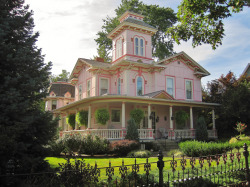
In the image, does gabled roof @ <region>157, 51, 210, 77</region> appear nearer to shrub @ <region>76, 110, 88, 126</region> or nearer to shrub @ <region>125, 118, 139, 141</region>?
shrub @ <region>125, 118, 139, 141</region>

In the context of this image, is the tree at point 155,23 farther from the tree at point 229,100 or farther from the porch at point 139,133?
the porch at point 139,133

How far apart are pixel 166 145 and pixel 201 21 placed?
393 inches

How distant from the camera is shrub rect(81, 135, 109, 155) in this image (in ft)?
51.3

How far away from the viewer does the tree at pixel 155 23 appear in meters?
39.7

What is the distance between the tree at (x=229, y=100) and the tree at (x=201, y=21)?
40.5 ft

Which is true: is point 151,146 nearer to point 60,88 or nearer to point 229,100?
point 229,100

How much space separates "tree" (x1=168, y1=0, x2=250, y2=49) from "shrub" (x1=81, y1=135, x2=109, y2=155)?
8.50 meters

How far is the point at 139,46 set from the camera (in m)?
24.2

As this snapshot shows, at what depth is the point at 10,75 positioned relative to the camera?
7.71 m

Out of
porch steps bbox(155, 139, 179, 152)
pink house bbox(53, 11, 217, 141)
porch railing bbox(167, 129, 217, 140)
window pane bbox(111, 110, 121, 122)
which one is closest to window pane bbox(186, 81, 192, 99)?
pink house bbox(53, 11, 217, 141)

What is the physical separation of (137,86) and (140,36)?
560 centimetres

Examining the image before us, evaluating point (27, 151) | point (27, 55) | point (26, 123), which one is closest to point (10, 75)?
point (27, 55)

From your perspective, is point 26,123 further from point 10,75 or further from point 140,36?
point 140,36

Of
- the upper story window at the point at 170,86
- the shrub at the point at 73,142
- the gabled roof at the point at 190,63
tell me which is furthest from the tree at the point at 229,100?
the shrub at the point at 73,142
